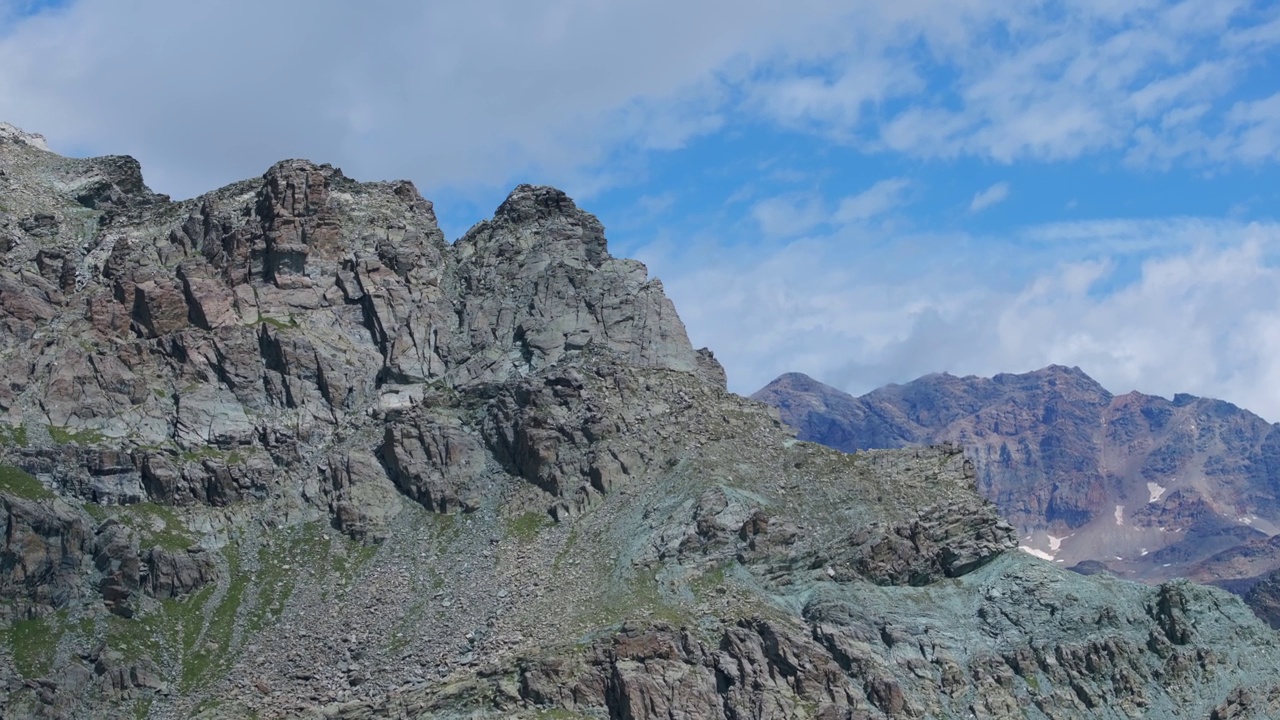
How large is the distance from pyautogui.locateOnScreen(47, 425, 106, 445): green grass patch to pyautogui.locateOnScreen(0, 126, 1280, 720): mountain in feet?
0.91

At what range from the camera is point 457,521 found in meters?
170

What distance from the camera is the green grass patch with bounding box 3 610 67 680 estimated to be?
470ft

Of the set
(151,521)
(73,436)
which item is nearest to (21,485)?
(73,436)

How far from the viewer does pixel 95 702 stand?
142750mm

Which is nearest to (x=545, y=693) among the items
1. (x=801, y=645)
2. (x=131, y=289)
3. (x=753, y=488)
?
(x=801, y=645)

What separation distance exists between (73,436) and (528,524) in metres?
46.3

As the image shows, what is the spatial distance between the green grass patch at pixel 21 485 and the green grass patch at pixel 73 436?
621 cm

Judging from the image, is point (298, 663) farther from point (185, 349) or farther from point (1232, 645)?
point (1232, 645)

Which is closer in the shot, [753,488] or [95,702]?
[95,702]

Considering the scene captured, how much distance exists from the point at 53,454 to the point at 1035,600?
94.4 m

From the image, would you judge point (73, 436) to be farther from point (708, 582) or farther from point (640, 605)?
point (708, 582)

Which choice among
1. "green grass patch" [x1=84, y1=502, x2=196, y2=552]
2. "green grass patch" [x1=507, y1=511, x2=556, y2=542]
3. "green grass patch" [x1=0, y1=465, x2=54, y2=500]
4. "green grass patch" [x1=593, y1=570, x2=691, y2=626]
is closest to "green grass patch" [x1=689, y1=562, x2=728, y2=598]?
"green grass patch" [x1=593, y1=570, x2=691, y2=626]

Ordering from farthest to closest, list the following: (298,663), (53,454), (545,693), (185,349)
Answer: (185,349) < (53,454) < (298,663) < (545,693)

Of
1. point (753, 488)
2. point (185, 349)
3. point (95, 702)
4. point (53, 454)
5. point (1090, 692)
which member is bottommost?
point (1090, 692)
